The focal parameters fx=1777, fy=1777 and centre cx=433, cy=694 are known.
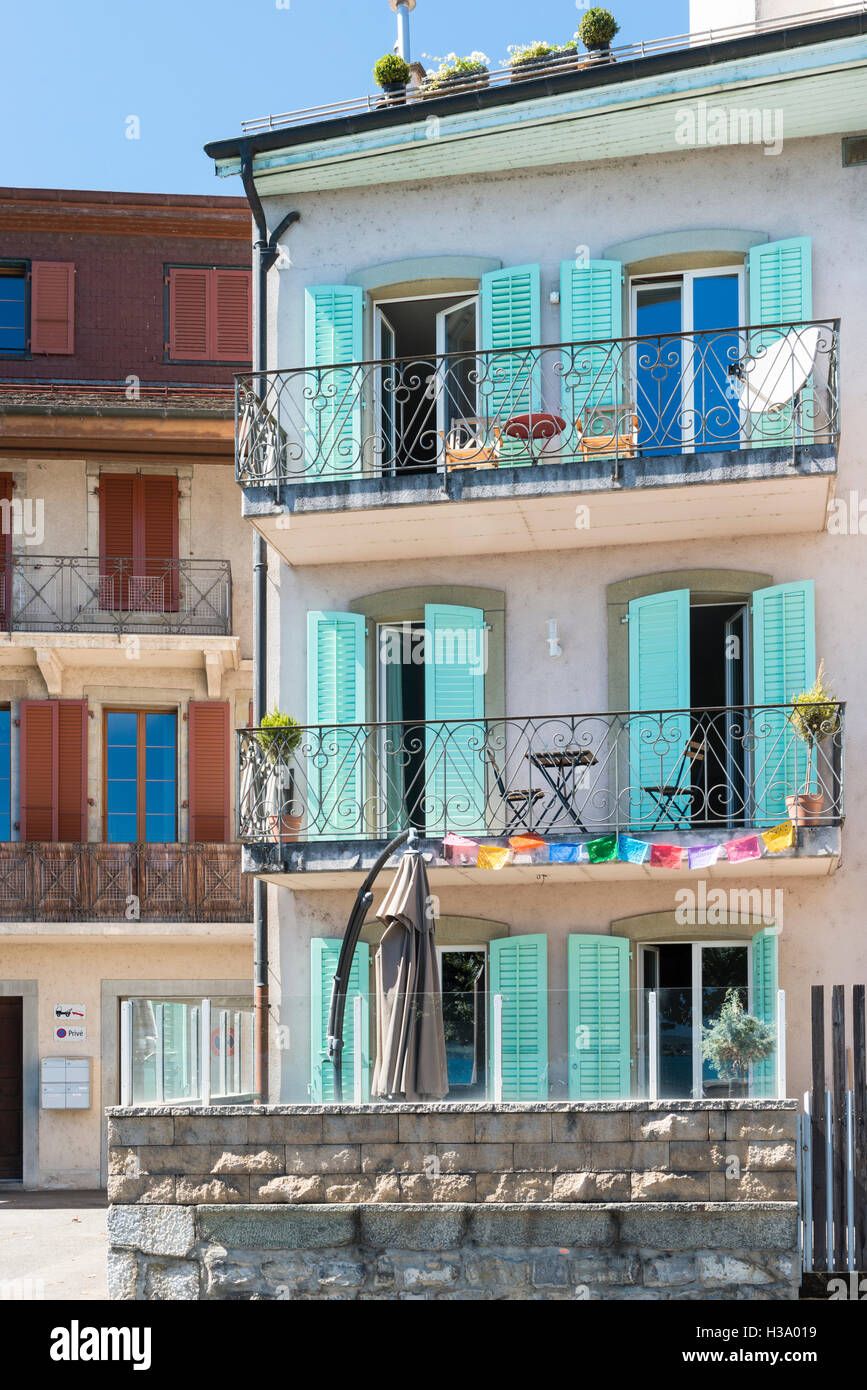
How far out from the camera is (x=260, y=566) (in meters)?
15.9

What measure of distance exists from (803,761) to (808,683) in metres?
0.63

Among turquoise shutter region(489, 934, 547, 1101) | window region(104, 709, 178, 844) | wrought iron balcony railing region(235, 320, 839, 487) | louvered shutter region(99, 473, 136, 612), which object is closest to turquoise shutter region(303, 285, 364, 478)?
wrought iron balcony railing region(235, 320, 839, 487)

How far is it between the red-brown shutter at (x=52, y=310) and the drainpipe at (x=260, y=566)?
7.31m

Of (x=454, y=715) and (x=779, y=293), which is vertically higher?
(x=779, y=293)

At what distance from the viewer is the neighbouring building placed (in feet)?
70.6

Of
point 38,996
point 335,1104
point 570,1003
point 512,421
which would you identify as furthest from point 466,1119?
point 38,996

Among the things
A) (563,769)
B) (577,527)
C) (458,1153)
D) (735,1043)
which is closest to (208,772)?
(563,769)

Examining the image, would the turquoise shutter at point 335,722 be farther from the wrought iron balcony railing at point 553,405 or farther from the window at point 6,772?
the window at point 6,772

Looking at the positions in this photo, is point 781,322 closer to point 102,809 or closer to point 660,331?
point 660,331

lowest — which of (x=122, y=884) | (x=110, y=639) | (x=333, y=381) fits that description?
(x=122, y=884)

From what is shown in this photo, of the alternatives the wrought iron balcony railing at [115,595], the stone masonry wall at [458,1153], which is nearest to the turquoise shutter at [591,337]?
the stone masonry wall at [458,1153]

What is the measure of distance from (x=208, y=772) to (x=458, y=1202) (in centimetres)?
1138

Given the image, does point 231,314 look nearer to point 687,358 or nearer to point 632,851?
point 687,358

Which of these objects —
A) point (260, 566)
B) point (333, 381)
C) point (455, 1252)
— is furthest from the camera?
point (260, 566)
